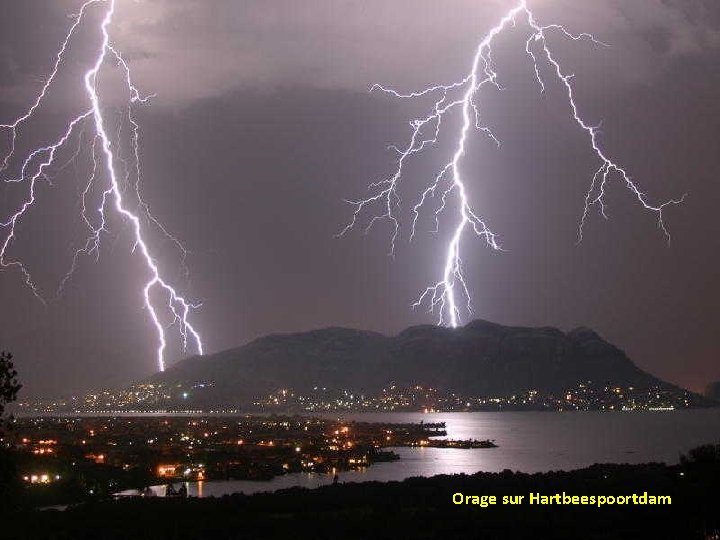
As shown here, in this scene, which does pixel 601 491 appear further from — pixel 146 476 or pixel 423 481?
pixel 146 476

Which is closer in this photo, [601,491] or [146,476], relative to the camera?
[601,491]

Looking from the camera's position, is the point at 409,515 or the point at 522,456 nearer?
the point at 409,515

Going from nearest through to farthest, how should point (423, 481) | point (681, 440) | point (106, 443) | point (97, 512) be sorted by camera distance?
point (97, 512)
point (423, 481)
point (106, 443)
point (681, 440)

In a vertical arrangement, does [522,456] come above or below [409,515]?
below

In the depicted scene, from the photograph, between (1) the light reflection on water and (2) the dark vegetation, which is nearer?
(2) the dark vegetation

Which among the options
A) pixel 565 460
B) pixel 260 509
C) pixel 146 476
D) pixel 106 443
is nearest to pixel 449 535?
pixel 260 509

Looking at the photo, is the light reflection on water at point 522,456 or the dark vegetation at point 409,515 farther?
the light reflection on water at point 522,456

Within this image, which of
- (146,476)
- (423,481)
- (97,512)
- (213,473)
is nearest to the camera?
(97,512)

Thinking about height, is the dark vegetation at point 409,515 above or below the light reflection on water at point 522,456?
above

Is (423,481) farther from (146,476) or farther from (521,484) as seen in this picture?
(146,476)

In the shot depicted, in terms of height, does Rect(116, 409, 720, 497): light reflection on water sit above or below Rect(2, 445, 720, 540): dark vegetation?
below
